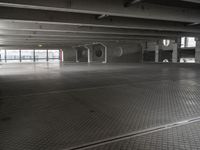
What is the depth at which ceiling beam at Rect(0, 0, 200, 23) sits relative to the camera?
14.4 feet

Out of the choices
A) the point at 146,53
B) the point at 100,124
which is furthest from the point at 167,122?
the point at 146,53

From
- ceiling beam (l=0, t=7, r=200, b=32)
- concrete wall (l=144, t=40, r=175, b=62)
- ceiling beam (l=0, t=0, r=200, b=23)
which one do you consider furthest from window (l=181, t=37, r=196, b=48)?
ceiling beam (l=0, t=0, r=200, b=23)

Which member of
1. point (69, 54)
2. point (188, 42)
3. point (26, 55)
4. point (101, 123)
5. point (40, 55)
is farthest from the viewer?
point (40, 55)

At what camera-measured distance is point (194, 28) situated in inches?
361

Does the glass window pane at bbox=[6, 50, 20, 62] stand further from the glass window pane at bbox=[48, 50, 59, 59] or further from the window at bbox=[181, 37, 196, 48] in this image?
the window at bbox=[181, 37, 196, 48]

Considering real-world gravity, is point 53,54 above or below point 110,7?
below

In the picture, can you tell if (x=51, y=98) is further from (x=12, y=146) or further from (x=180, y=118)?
(x=180, y=118)

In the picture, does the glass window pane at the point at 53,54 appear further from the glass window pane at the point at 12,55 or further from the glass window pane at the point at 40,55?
the glass window pane at the point at 12,55

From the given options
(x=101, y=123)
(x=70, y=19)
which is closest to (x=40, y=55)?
(x=70, y=19)

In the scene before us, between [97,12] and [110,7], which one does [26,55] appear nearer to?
[97,12]

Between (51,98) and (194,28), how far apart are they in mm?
8808

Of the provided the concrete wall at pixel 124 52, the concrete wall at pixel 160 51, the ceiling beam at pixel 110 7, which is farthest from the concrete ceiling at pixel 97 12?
the concrete wall at pixel 160 51

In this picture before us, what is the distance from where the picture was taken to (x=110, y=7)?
503 centimetres

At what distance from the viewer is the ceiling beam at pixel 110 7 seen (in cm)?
438
